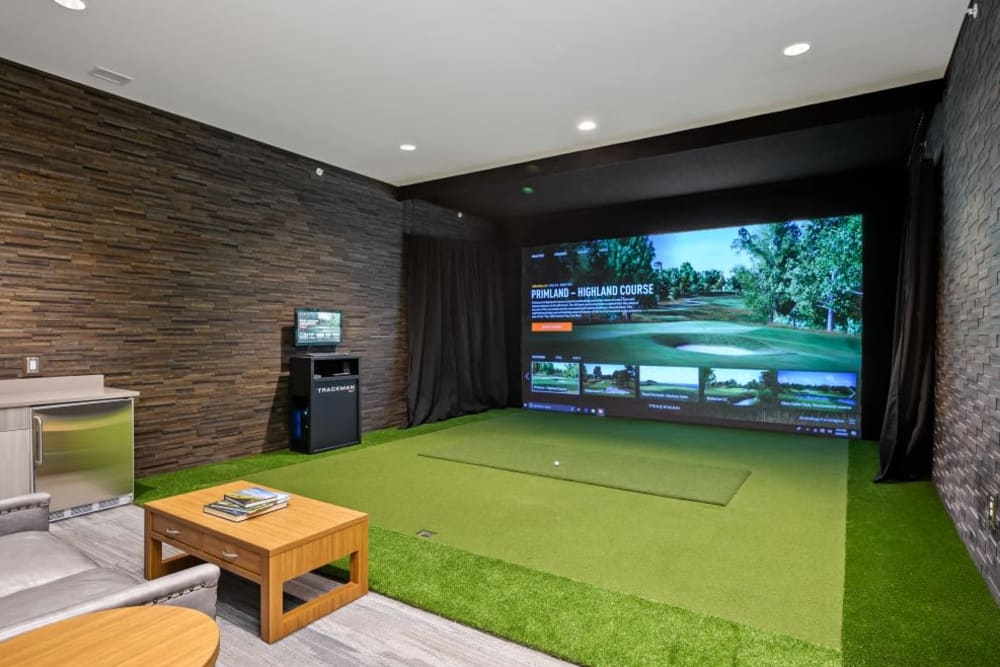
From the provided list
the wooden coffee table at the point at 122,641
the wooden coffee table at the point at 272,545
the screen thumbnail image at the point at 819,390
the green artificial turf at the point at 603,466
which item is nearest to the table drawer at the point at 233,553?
the wooden coffee table at the point at 272,545

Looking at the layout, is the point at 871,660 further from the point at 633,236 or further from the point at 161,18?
the point at 633,236

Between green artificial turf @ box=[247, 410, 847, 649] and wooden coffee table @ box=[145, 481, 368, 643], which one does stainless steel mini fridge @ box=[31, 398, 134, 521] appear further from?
wooden coffee table @ box=[145, 481, 368, 643]

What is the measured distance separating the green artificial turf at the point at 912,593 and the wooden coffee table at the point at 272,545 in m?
1.91

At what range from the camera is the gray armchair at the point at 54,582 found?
143 centimetres

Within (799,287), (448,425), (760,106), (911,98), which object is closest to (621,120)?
(760,106)

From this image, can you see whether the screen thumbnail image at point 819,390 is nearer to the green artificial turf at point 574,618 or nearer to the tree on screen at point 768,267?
the tree on screen at point 768,267

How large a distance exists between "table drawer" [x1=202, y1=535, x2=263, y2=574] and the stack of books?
0.12 metres

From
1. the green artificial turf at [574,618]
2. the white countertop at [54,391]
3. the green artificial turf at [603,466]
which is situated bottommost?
the green artificial turf at [603,466]

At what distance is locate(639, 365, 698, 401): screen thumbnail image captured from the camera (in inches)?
271

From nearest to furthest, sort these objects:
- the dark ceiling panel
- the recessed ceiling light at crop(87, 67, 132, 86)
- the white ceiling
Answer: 1. the white ceiling
2. the recessed ceiling light at crop(87, 67, 132, 86)
3. the dark ceiling panel

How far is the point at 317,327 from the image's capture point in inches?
218

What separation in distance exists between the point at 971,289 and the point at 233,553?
3792mm

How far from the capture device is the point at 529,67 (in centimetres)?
364

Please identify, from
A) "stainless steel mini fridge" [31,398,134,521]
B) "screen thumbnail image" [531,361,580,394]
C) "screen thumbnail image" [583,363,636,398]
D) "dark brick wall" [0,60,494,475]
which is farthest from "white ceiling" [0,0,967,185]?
"screen thumbnail image" [531,361,580,394]
